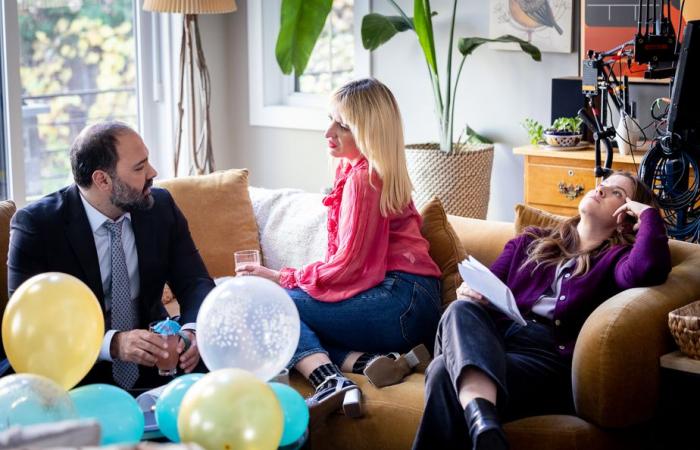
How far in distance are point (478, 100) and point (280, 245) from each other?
175cm

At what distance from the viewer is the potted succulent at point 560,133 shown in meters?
4.26

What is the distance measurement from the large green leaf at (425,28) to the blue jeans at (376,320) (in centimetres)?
174

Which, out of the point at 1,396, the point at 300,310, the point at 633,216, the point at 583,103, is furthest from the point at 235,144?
the point at 1,396

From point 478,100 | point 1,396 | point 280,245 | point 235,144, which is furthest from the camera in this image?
point 235,144

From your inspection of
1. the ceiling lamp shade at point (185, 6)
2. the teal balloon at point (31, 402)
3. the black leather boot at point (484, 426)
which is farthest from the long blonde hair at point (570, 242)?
the ceiling lamp shade at point (185, 6)

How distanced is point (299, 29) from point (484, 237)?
184 cm

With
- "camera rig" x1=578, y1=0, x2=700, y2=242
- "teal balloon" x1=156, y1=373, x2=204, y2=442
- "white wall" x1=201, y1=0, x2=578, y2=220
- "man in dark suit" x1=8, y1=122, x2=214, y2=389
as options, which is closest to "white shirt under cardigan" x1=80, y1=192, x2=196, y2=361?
"man in dark suit" x1=8, y1=122, x2=214, y2=389

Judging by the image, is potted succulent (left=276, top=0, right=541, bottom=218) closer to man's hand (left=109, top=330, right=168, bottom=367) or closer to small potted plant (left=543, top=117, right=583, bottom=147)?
small potted plant (left=543, top=117, right=583, bottom=147)

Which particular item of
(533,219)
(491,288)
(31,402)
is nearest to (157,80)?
(533,219)

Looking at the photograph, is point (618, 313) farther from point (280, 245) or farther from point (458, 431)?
point (280, 245)

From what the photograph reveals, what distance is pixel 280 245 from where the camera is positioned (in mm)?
3508

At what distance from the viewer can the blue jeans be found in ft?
9.82

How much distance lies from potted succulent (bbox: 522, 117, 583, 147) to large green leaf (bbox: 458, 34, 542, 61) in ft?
1.02

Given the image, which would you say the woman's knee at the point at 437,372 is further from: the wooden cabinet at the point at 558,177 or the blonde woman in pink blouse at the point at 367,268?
the wooden cabinet at the point at 558,177
